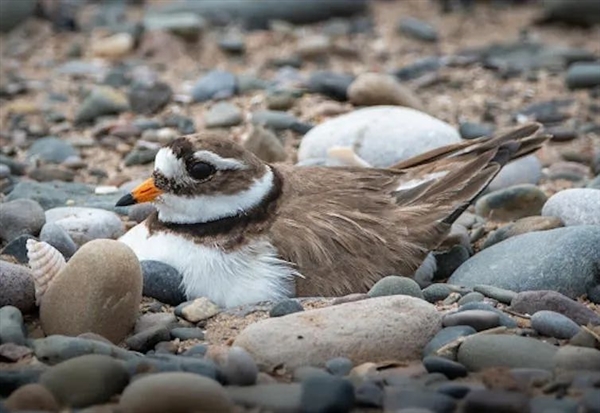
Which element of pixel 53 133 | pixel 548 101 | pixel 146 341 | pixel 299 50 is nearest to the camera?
pixel 146 341

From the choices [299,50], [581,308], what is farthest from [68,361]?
[299,50]

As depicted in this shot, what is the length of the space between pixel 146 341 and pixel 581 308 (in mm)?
1781

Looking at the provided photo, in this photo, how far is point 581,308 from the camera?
16.4ft

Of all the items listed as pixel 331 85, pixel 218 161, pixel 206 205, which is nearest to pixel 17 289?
pixel 206 205

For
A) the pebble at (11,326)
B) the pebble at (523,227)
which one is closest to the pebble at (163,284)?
the pebble at (11,326)

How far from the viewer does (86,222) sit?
6.27 meters

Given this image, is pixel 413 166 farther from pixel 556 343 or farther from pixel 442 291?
pixel 556 343

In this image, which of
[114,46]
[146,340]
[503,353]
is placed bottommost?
[114,46]

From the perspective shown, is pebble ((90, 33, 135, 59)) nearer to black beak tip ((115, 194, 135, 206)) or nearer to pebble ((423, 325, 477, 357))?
black beak tip ((115, 194, 135, 206))

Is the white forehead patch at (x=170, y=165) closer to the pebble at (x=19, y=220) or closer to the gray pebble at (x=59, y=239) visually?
the gray pebble at (x=59, y=239)

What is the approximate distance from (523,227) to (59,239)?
93.7 inches

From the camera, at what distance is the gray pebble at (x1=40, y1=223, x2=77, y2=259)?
19.2ft

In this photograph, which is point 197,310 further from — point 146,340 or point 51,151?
point 51,151

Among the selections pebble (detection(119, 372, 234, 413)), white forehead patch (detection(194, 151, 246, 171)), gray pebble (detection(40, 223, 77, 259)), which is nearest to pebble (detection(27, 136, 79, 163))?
gray pebble (detection(40, 223, 77, 259))
